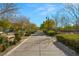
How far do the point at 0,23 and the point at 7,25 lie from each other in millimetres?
296

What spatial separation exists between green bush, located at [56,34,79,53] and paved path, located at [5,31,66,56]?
50 centimetres

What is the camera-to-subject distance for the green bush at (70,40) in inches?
498

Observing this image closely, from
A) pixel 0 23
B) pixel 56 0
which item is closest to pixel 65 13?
pixel 56 0

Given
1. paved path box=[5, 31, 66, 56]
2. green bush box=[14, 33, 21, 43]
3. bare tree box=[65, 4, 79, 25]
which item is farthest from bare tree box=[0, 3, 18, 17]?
bare tree box=[65, 4, 79, 25]

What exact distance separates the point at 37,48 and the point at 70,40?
144 cm

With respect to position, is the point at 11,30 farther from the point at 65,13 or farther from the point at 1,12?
the point at 65,13

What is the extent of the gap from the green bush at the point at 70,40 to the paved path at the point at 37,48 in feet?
1.65

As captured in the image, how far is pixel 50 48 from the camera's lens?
13000 millimetres

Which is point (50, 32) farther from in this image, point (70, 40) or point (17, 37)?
point (17, 37)

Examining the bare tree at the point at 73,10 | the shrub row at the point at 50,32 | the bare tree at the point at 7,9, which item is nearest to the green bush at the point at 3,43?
the bare tree at the point at 7,9

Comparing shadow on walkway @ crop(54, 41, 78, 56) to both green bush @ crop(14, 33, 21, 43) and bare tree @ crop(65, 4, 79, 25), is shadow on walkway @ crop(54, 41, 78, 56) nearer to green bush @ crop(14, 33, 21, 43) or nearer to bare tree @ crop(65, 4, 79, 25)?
bare tree @ crop(65, 4, 79, 25)

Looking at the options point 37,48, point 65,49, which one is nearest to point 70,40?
point 65,49

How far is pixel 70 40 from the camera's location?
13.4 meters

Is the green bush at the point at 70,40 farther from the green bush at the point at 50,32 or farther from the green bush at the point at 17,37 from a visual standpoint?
the green bush at the point at 17,37
